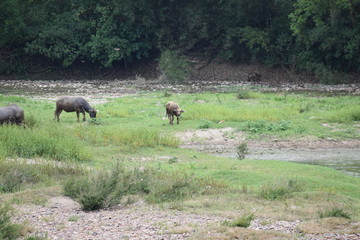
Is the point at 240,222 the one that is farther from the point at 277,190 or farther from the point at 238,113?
the point at 238,113

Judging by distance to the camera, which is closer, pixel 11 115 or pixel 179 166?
pixel 179 166

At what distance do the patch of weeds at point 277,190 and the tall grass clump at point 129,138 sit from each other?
7.47 metres

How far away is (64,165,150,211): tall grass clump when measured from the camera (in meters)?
12.3

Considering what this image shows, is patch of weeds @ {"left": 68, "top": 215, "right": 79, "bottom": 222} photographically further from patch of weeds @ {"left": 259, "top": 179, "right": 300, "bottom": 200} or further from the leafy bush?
the leafy bush

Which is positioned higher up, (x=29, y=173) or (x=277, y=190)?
(x=29, y=173)

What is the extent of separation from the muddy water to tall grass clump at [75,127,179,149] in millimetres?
2097


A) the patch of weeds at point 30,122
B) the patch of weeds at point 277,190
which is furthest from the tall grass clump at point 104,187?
the patch of weeds at point 30,122

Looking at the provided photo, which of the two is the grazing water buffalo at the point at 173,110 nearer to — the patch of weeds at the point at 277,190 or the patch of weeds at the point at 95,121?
the patch of weeds at the point at 95,121

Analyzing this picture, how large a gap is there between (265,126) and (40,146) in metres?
10.4

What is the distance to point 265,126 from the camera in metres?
24.7

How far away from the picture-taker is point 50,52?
53375mm

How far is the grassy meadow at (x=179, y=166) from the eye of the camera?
→ 41.3 feet

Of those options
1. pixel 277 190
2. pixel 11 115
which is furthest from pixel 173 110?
pixel 277 190

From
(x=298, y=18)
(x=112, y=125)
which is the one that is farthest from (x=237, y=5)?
(x=112, y=125)
